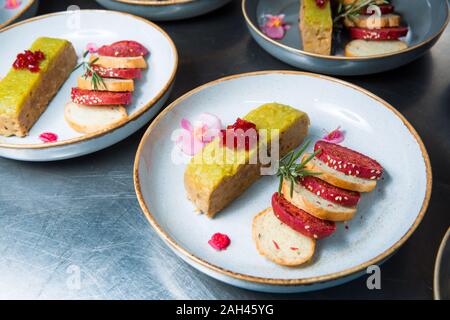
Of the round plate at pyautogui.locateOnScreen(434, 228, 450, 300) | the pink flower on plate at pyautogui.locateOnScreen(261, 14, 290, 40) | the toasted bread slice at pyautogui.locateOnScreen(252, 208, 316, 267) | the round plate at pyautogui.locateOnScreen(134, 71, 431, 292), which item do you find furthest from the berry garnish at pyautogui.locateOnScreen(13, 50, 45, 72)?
the round plate at pyautogui.locateOnScreen(434, 228, 450, 300)

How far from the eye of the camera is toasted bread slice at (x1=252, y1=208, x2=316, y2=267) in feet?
5.80

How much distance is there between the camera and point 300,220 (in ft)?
5.96

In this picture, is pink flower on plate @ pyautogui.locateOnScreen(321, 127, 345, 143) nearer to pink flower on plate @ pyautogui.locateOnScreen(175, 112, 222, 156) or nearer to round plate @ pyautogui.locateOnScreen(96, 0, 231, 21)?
pink flower on plate @ pyautogui.locateOnScreen(175, 112, 222, 156)

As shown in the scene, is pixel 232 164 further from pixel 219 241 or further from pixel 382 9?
pixel 382 9

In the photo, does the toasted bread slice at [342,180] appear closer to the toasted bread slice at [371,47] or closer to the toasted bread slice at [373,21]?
the toasted bread slice at [371,47]

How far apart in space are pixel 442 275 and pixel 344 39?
5.95 feet

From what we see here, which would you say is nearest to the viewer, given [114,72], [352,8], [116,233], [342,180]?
[342,180]

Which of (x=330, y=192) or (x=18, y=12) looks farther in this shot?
(x=18, y=12)

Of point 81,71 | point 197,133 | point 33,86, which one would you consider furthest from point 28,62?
point 197,133

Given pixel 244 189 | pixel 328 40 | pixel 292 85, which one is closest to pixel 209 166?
pixel 244 189

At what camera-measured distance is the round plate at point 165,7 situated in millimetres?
2961

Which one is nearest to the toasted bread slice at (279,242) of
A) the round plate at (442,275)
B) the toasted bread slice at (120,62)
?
the round plate at (442,275)

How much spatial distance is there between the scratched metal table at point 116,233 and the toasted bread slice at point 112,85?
0.92ft
